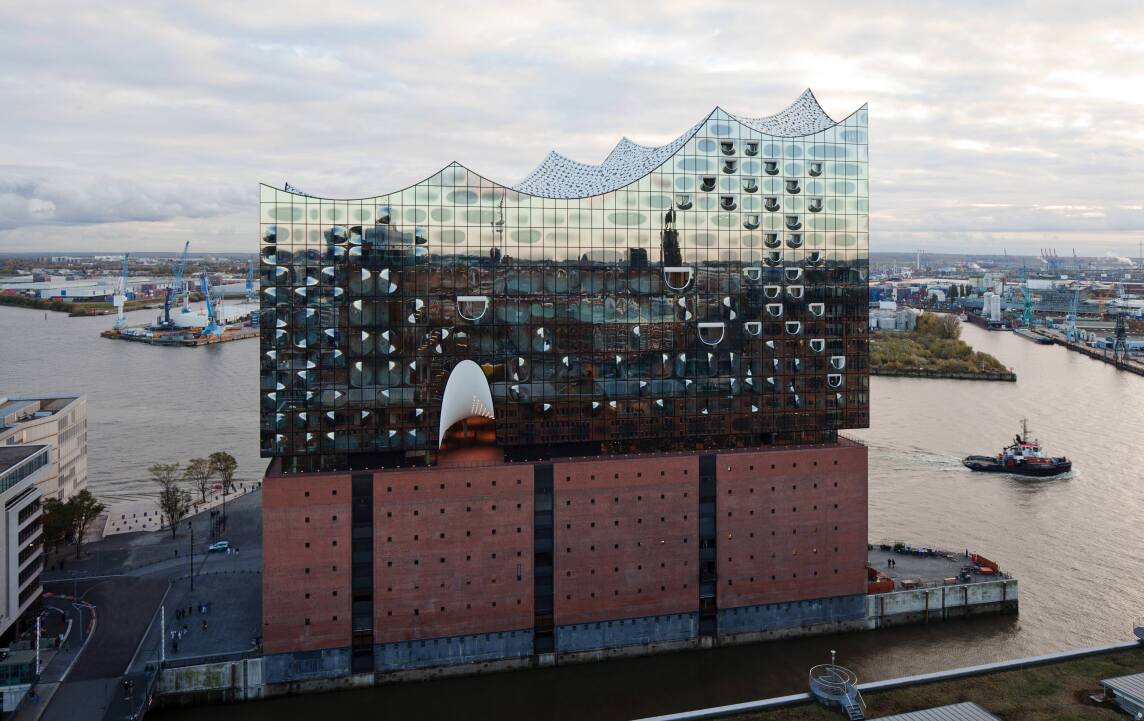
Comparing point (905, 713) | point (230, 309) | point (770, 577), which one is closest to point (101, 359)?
point (230, 309)

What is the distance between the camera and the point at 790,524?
80.4 feet

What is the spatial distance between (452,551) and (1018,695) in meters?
12.5

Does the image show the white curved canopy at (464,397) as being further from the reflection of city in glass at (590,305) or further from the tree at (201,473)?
the tree at (201,473)

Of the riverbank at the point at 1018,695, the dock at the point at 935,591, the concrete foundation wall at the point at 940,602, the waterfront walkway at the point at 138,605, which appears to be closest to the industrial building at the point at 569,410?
the concrete foundation wall at the point at 940,602

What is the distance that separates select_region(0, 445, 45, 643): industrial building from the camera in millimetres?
22281

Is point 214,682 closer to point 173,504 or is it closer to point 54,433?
point 173,504

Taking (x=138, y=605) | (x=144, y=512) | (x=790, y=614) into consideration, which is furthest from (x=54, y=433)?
(x=790, y=614)

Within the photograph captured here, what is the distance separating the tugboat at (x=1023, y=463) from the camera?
136 feet

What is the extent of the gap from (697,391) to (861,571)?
6836 millimetres

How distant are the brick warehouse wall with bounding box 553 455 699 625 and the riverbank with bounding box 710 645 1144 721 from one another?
20.6ft

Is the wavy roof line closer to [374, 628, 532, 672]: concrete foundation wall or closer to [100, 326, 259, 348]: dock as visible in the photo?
[374, 628, 532, 672]: concrete foundation wall

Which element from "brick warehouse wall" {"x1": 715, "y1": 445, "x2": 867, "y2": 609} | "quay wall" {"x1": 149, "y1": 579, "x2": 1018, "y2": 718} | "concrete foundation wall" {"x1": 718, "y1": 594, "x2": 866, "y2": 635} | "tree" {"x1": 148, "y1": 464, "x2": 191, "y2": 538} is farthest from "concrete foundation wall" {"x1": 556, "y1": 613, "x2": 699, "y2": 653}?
"tree" {"x1": 148, "y1": 464, "x2": 191, "y2": 538}

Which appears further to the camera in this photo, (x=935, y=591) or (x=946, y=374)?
(x=946, y=374)

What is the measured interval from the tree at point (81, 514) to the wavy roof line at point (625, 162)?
17.1 metres
